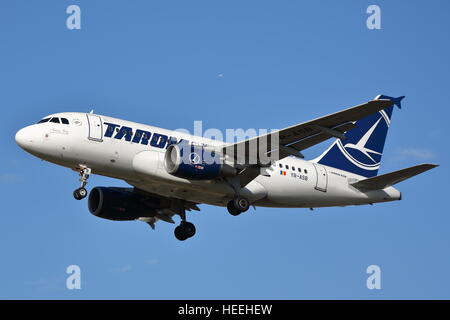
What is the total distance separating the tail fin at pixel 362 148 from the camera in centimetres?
4234

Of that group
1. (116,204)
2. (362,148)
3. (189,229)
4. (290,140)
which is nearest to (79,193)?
(116,204)

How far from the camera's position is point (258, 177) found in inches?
1544

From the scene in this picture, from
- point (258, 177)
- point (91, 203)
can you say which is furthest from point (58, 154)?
point (258, 177)

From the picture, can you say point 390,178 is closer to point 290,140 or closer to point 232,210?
point 290,140

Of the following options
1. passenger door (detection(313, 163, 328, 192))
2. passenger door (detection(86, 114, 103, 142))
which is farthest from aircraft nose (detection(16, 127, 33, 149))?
passenger door (detection(313, 163, 328, 192))

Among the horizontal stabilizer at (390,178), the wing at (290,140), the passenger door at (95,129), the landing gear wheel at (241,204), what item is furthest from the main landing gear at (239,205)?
the passenger door at (95,129)

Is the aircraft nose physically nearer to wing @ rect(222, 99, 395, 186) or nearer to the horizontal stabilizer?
wing @ rect(222, 99, 395, 186)

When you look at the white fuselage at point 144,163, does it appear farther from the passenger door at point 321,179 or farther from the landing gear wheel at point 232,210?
the landing gear wheel at point 232,210

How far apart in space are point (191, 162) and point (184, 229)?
6.83 meters

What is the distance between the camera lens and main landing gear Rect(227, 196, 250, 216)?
37562 mm

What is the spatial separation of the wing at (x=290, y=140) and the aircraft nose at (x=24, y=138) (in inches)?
329

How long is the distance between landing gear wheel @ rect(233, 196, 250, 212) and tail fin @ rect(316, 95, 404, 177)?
611cm

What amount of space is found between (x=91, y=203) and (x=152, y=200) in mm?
2973

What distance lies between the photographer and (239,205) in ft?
123
